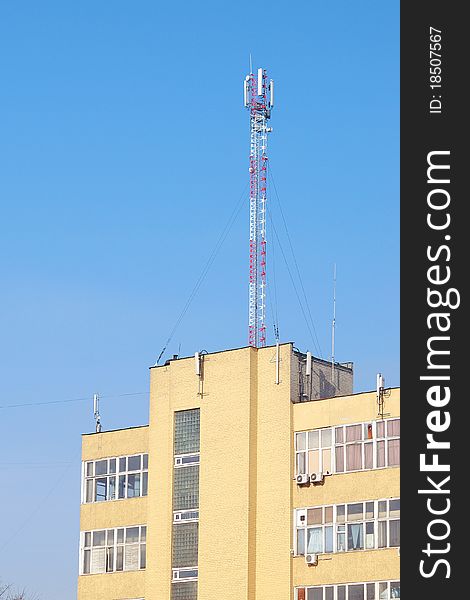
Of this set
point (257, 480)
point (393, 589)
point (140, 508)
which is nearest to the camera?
point (393, 589)

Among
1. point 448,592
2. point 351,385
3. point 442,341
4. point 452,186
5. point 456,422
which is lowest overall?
point 448,592

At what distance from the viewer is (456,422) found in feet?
43.7

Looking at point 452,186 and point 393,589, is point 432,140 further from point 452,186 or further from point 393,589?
point 393,589

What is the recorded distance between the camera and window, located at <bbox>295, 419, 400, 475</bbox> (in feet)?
152

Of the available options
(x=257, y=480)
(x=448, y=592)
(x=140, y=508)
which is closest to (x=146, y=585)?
(x=140, y=508)

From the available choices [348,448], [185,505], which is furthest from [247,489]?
[348,448]

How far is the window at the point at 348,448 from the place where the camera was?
46.2m

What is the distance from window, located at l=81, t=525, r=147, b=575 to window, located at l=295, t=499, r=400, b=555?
812cm

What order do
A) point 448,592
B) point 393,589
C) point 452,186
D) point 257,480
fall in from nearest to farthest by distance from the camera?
point 448,592, point 452,186, point 393,589, point 257,480

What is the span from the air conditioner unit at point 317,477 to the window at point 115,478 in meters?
8.81

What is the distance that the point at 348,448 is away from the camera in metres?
47.5

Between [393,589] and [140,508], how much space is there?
42.7 ft

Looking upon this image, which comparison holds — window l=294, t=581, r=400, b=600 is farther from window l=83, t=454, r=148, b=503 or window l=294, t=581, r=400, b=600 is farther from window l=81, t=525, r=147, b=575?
window l=83, t=454, r=148, b=503

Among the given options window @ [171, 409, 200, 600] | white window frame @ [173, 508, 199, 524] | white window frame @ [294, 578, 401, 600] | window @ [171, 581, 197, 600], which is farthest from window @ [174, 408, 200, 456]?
white window frame @ [294, 578, 401, 600]
